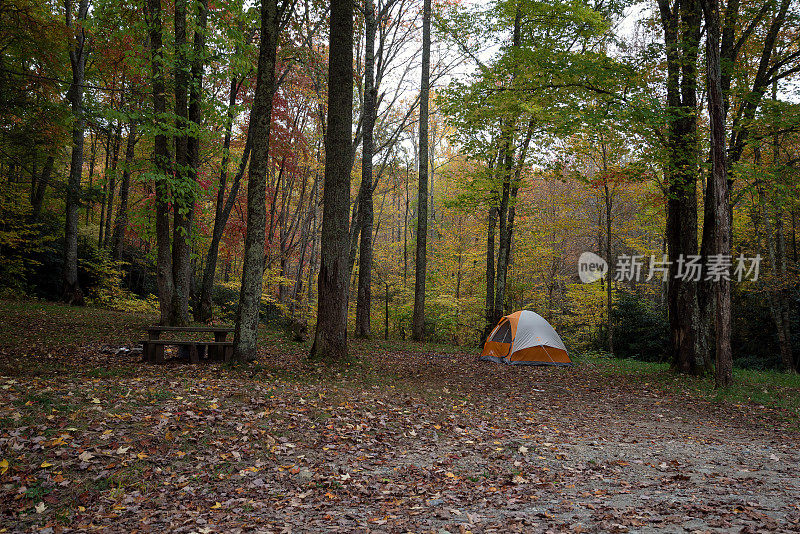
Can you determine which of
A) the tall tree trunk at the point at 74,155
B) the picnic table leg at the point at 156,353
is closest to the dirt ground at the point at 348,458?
the picnic table leg at the point at 156,353

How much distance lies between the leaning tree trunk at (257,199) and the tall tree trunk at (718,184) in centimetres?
907

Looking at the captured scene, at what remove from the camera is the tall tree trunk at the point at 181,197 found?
1037cm

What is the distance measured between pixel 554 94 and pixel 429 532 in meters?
10.7

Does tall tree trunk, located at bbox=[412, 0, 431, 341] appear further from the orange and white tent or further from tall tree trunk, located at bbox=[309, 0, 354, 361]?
tall tree trunk, located at bbox=[309, 0, 354, 361]

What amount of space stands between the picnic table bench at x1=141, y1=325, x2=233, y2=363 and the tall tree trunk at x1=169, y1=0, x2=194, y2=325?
2.53 m

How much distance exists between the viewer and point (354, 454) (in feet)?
17.3

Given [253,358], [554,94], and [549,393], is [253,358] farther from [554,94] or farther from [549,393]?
[554,94]

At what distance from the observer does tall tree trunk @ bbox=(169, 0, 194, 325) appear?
1037 centimetres

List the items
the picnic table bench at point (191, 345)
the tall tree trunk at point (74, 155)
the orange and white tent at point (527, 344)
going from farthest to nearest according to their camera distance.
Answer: the tall tree trunk at point (74, 155), the orange and white tent at point (527, 344), the picnic table bench at point (191, 345)

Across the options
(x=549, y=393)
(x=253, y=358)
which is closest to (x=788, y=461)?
(x=549, y=393)

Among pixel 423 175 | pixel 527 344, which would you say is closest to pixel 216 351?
pixel 527 344

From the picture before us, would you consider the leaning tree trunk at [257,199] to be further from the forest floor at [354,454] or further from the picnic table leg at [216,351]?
the picnic table leg at [216,351]

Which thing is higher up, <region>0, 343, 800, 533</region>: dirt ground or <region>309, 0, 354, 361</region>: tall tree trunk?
<region>309, 0, 354, 361</region>: tall tree trunk

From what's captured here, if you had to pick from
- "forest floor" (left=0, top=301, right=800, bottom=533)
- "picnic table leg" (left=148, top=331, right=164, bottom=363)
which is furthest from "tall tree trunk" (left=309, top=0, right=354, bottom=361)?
"picnic table leg" (left=148, top=331, right=164, bottom=363)
